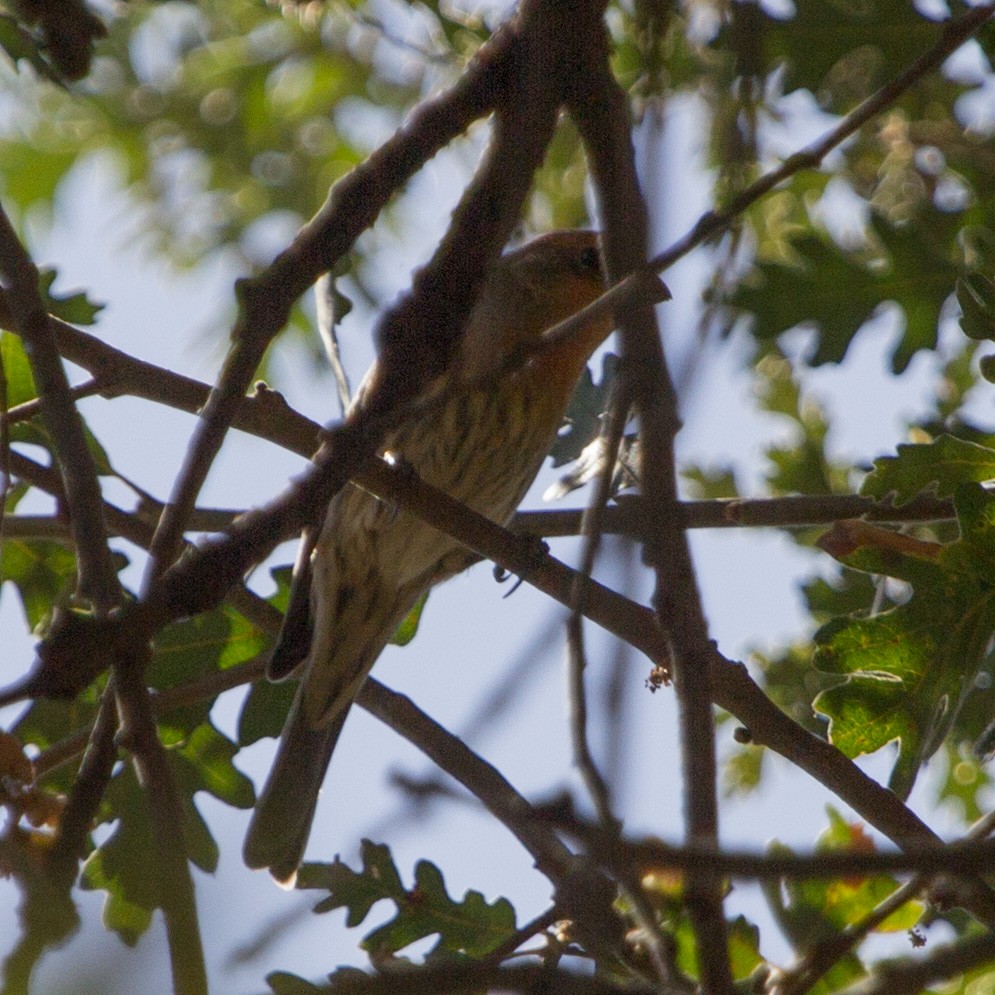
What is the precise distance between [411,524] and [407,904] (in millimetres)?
1563

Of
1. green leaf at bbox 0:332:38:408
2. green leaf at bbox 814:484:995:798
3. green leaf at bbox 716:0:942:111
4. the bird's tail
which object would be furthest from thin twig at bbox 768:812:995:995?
green leaf at bbox 716:0:942:111

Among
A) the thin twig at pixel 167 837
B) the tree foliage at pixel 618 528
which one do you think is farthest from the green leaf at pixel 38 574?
the thin twig at pixel 167 837

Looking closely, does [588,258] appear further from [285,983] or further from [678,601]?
[678,601]

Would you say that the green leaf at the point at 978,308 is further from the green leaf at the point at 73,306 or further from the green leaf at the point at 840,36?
the green leaf at the point at 73,306

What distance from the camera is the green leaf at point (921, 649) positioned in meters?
3.51

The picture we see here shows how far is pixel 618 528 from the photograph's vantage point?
2.02 meters

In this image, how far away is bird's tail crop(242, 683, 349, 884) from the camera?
4.81 m

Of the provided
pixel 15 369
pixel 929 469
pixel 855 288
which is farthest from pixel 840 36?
pixel 15 369

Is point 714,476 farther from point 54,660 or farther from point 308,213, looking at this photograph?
point 54,660

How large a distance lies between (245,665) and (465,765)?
1.09 metres

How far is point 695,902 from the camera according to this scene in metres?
1.74

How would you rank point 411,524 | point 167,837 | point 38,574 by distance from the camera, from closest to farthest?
1. point 167,837
2. point 38,574
3. point 411,524

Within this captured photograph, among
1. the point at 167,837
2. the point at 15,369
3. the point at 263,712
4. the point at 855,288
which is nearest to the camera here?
the point at 167,837

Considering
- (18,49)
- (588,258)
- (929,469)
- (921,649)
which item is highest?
(588,258)
